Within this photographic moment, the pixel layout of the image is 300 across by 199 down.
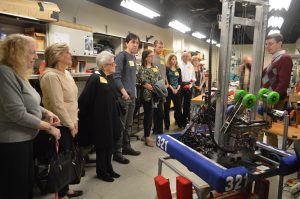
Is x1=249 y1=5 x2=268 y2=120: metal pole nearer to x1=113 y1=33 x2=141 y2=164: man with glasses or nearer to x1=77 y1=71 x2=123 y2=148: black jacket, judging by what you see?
x1=77 y1=71 x2=123 y2=148: black jacket

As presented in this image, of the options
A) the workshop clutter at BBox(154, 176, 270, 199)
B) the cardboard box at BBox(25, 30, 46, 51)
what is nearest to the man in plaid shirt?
the workshop clutter at BBox(154, 176, 270, 199)

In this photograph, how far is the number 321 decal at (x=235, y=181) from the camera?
1298 millimetres

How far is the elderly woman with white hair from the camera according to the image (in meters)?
2.41

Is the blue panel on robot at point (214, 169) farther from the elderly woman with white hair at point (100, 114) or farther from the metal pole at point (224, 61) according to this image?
the elderly woman with white hair at point (100, 114)

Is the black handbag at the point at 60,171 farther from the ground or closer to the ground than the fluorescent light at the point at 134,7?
closer to the ground

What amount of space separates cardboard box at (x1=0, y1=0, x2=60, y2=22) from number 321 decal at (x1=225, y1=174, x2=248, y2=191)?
10.0ft

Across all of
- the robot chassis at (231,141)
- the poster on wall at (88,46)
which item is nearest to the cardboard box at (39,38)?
the poster on wall at (88,46)

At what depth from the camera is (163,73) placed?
4547 millimetres

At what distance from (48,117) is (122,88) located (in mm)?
1363

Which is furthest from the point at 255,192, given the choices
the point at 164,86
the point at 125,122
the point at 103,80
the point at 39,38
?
the point at 39,38

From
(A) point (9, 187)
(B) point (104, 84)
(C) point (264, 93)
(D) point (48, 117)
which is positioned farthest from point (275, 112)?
(A) point (9, 187)

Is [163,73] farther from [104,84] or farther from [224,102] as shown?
[224,102]

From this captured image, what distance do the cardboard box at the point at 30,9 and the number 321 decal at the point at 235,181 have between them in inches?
120

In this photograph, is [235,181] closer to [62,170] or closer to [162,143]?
[162,143]
